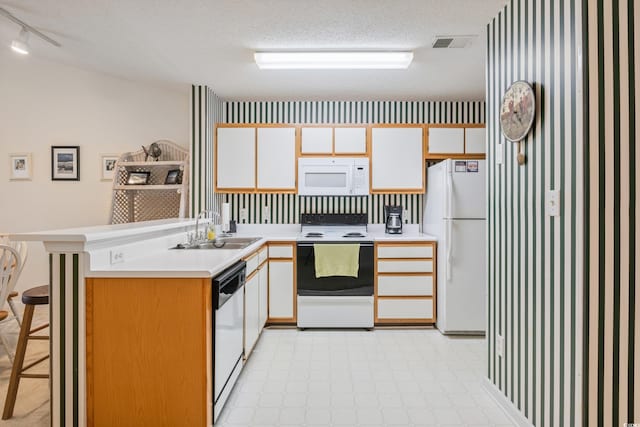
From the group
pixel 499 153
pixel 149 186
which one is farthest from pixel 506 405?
pixel 149 186

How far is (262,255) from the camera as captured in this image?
10.5 feet

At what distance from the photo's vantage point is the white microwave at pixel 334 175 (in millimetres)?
3744

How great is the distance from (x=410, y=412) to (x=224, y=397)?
41.4 inches

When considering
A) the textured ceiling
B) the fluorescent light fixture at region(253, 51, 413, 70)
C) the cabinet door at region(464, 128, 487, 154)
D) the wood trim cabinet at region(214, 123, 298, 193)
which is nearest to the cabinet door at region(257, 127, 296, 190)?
the wood trim cabinet at region(214, 123, 298, 193)

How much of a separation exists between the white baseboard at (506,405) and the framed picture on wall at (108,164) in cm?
420

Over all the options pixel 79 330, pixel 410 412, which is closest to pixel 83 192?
pixel 79 330

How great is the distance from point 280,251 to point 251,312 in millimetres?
869

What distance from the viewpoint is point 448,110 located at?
13.3 feet

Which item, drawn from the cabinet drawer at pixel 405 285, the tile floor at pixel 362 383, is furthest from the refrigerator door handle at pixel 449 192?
the tile floor at pixel 362 383

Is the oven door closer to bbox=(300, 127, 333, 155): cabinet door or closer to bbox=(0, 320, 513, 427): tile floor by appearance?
bbox=(0, 320, 513, 427): tile floor

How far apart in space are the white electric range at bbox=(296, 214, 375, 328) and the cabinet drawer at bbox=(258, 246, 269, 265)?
298 millimetres

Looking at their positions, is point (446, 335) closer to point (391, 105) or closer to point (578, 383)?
point (578, 383)

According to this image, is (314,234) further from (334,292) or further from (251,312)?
(251,312)

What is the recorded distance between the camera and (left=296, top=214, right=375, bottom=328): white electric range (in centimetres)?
339
